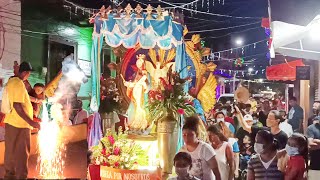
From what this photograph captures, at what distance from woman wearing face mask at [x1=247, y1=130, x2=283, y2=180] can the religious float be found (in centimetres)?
377

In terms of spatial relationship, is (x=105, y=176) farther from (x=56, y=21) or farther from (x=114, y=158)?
(x=56, y=21)

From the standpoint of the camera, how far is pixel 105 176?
8562 mm

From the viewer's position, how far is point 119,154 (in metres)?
8.66

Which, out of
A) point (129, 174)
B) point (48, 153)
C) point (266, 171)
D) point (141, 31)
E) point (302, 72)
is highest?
point (141, 31)

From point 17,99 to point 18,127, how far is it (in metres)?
0.53

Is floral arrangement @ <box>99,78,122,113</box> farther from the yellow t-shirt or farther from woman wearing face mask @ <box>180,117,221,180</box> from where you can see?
woman wearing face mask @ <box>180,117,221,180</box>

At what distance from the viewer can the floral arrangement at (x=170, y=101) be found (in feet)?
32.6

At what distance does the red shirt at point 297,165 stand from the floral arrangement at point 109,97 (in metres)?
7.37

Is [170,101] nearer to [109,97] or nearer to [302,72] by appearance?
[109,97]

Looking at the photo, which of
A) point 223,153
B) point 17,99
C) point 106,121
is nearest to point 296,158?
point 223,153

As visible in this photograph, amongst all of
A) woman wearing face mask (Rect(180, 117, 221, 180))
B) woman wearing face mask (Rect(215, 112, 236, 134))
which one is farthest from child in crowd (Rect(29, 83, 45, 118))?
woman wearing face mask (Rect(180, 117, 221, 180))

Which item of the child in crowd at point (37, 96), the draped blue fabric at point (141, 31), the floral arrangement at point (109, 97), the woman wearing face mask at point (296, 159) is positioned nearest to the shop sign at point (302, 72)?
the draped blue fabric at point (141, 31)

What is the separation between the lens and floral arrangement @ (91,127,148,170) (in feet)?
28.0

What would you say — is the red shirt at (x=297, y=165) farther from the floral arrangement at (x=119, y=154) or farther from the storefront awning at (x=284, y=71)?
the storefront awning at (x=284, y=71)
